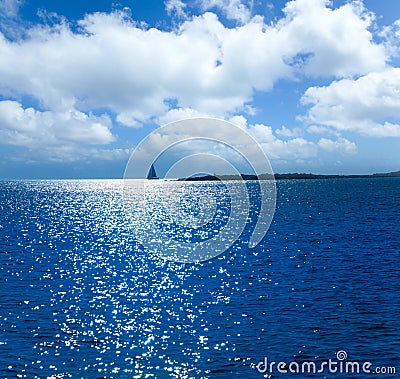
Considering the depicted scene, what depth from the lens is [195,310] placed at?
37000 mm

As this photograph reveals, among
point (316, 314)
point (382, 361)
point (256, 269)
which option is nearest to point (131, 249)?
point (256, 269)

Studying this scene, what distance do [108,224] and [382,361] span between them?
3893 inches

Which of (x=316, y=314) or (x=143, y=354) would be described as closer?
(x=143, y=354)

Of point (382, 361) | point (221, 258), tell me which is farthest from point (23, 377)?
point (221, 258)

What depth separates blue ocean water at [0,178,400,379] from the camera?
26.5 m

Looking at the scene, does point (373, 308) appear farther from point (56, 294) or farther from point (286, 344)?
point (56, 294)

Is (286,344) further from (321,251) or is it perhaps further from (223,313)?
(321,251)

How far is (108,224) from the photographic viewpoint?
114m

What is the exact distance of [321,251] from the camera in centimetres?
6500

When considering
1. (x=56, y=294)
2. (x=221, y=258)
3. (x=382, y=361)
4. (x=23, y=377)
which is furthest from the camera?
(x=221, y=258)

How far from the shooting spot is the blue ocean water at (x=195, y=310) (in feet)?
86.8

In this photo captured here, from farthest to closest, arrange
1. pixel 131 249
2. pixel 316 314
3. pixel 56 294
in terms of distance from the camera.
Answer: pixel 131 249 → pixel 56 294 → pixel 316 314

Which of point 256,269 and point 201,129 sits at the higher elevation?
point 201,129

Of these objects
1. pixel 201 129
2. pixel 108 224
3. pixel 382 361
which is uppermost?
pixel 201 129
